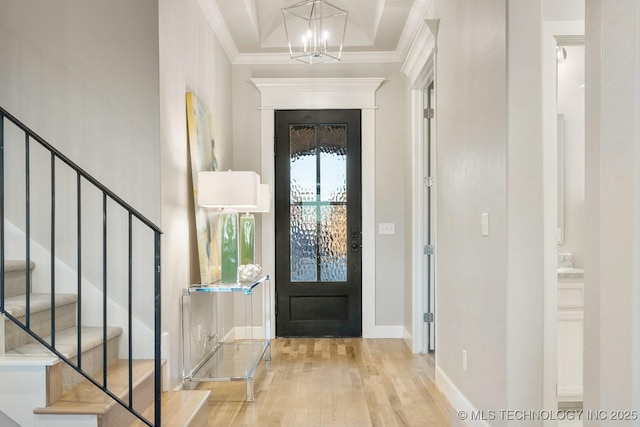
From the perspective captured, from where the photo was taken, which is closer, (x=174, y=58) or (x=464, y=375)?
(x=464, y=375)

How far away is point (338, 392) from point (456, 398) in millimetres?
787

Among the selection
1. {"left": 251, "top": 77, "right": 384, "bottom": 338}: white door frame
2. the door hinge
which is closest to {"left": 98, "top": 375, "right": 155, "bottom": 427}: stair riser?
{"left": 251, "top": 77, "right": 384, "bottom": 338}: white door frame

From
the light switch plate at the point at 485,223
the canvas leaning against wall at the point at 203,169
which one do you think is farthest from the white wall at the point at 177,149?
the light switch plate at the point at 485,223

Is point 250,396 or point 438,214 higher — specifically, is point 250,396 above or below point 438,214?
below

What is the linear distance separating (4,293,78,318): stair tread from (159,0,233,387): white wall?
1.74 feet

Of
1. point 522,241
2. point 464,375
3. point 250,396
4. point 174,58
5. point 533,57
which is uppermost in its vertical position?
point 174,58

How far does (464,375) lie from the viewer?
3.00 metres

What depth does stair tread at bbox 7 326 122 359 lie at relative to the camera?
2.43 m

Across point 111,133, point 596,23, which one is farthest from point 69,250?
point 596,23

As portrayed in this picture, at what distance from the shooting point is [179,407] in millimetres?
2766

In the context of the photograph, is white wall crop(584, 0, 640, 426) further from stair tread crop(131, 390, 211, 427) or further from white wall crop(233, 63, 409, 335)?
white wall crop(233, 63, 409, 335)

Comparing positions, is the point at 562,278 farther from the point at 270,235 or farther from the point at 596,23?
the point at 270,235

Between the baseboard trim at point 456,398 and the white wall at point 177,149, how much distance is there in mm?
1703

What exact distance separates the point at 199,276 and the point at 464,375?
1958 millimetres
